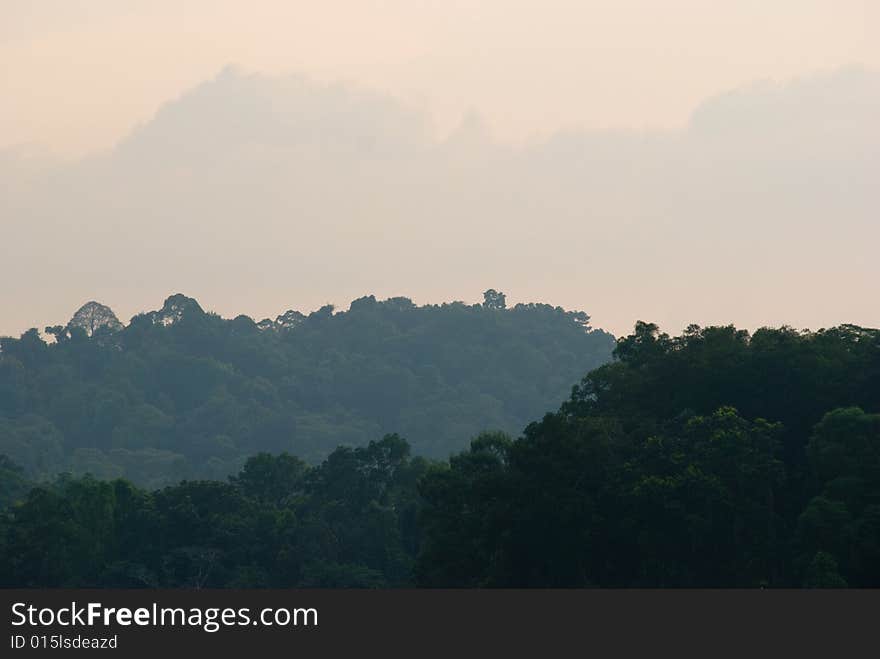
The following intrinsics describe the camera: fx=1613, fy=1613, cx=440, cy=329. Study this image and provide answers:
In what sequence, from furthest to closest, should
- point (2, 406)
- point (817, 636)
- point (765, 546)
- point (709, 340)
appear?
point (2, 406)
point (709, 340)
point (765, 546)
point (817, 636)

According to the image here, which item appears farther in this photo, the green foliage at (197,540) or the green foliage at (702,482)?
the green foliage at (197,540)

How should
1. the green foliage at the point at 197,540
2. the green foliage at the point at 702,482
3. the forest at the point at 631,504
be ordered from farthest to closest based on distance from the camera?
the green foliage at the point at 197,540 < the forest at the point at 631,504 < the green foliage at the point at 702,482

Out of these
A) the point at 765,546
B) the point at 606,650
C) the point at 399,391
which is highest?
the point at 399,391

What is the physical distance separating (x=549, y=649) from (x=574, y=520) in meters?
19.2

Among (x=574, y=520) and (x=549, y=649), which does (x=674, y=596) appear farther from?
(x=574, y=520)

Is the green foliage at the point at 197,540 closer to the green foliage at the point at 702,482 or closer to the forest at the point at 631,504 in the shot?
the forest at the point at 631,504

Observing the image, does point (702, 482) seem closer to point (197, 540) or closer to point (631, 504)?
point (631, 504)

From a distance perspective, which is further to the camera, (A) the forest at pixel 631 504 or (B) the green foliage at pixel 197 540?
(B) the green foliage at pixel 197 540

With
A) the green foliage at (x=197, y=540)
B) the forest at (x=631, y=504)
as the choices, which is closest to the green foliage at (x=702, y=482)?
the forest at (x=631, y=504)

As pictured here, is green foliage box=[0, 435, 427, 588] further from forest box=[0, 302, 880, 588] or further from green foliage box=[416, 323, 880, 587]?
green foliage box=[416, 323, 880, 587]

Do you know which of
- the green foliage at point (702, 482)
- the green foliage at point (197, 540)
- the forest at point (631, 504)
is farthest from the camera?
the green foliage at point (197, 540)

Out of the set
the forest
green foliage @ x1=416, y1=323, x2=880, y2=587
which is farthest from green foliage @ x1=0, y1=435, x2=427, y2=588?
green foliage @ x1=416, y1=323, x2=880, y2=587

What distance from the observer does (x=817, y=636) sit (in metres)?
35.7

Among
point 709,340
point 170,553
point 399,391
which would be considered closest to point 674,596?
point 709,340
